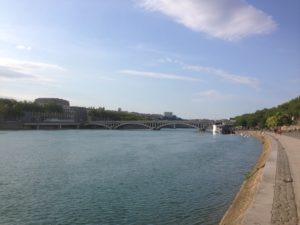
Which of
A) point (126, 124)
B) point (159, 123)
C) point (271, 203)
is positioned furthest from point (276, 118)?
point (271, 203)

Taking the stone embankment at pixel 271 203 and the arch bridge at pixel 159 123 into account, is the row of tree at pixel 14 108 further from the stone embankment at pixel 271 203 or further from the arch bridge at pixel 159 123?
the stone embankment at pixel 271 203

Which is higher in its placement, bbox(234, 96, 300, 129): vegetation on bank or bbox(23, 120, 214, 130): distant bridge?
bbox(234, 96, 300, 129): vegetation on bank

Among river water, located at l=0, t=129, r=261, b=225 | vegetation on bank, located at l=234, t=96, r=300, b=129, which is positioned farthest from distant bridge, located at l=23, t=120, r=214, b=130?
river water, located at l=0, t=129, r=261, b=225

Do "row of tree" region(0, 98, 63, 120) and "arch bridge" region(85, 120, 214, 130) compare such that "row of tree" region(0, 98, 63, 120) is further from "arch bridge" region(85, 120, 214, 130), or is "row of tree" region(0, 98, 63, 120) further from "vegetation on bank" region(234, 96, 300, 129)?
"vegetation on bank" region(234, 96, 300, 129)

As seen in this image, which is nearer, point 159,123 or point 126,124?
point 159,123

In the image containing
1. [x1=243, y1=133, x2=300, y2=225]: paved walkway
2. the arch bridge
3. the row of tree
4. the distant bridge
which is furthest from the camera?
the row of tree

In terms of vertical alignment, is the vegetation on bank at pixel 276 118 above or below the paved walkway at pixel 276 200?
above

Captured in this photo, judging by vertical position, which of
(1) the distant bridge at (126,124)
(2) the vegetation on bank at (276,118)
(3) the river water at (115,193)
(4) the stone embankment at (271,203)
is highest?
(2) the vegetation on bank at (276,118)

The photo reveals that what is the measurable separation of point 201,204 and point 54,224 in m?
6.83

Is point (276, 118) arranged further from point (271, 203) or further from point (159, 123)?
point (271, 203)

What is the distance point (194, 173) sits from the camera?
106ft

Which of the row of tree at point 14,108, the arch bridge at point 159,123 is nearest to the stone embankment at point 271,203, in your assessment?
the arch bridge at point 159,123

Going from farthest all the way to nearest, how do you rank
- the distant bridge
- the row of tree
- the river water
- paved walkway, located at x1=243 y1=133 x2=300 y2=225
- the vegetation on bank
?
the row of tree < the distant bridge < the vegetation on bank < the river water < paved walkway, located at x1=243 y1=133 x2=300 y2=225

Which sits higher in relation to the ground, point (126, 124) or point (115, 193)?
point (126, 124)
